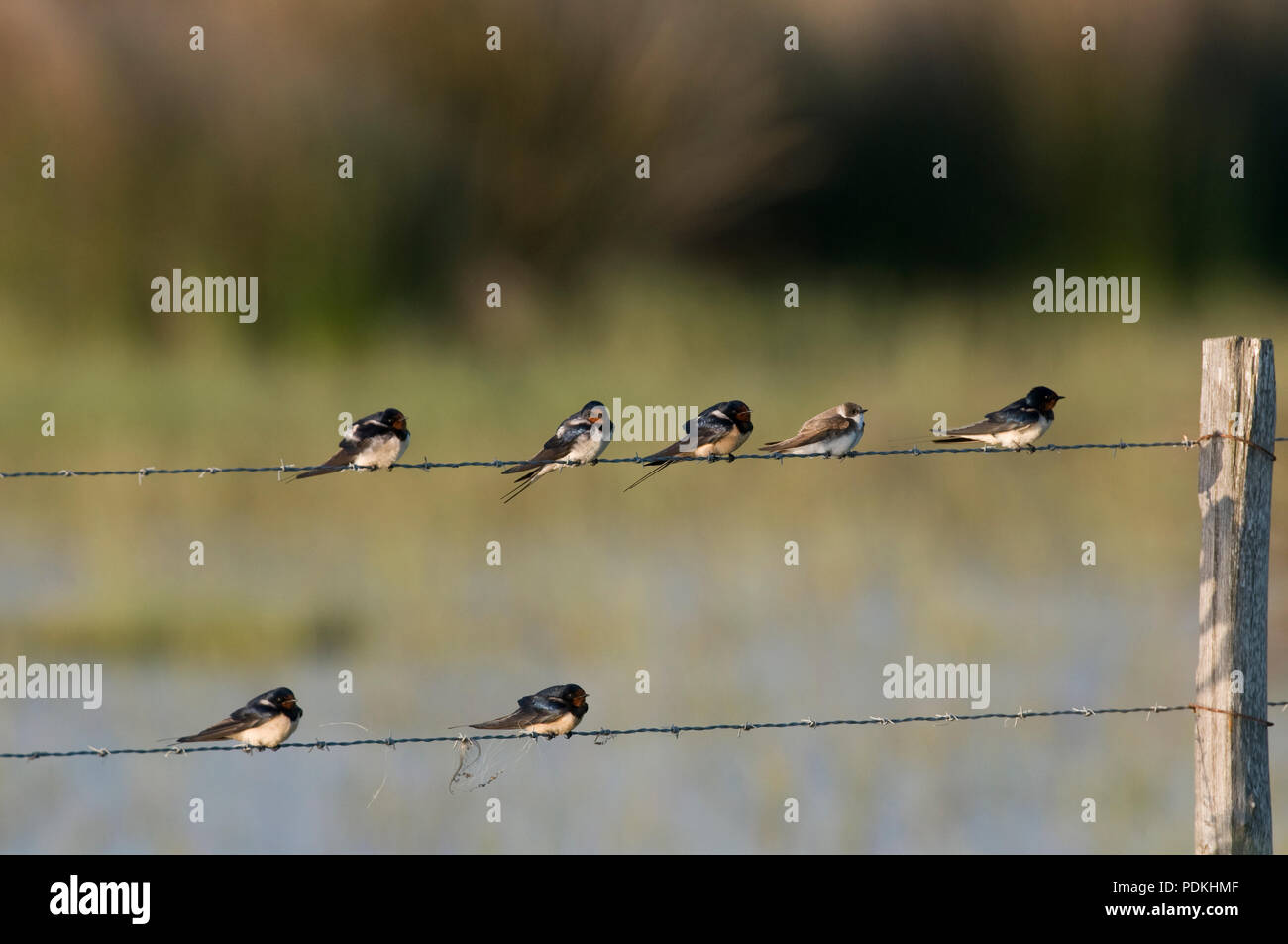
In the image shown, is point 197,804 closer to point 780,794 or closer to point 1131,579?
point 780,794

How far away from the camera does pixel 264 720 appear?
21.0ft

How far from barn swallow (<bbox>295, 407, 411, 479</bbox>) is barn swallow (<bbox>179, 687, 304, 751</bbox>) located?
1.27 meters

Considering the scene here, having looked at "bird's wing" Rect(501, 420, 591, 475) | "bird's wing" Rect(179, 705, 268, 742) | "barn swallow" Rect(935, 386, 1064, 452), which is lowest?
"bird's wing" Rect(179, 705, 268, 742)

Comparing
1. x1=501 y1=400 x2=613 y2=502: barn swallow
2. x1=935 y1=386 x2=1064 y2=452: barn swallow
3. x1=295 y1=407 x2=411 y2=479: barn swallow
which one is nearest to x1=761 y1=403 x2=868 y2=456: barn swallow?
x1=935 y1=386 x2=1064 y2=452: barn swallow

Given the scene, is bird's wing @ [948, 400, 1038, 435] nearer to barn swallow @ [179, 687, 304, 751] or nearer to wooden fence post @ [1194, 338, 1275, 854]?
wooden fence post @ [1194, 338, 1275, 854]

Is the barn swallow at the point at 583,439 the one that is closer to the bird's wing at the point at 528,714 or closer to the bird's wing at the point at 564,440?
the bird's wing at the point at 564,440

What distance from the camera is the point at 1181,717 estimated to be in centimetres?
1049

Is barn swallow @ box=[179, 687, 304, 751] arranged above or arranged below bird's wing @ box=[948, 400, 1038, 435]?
below

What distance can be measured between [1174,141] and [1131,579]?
41.4 feet

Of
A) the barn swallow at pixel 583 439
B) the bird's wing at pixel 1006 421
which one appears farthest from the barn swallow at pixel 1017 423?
the barn swallow at pixel 583 439

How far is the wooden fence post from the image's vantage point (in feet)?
16.4

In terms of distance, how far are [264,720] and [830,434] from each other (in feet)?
10.8

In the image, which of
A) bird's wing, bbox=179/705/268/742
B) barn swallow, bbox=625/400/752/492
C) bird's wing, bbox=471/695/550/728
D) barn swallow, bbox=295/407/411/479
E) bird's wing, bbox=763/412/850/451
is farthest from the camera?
bird's wing, bbox=763/412/850/451

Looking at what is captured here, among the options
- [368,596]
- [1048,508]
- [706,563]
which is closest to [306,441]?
[368,596]
